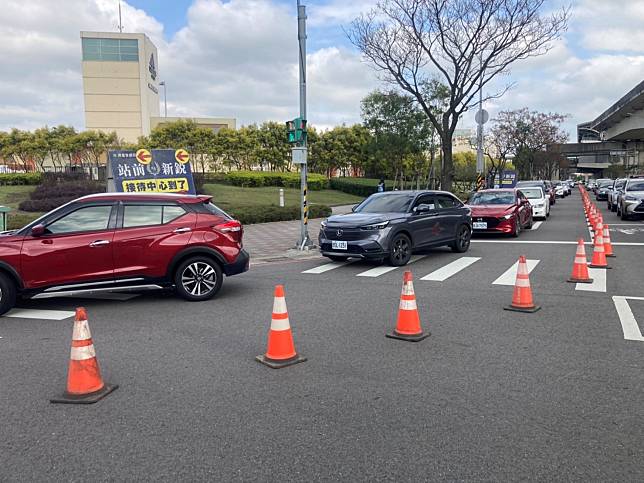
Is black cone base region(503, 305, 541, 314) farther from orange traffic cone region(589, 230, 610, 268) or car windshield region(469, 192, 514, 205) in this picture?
car windshield region(469, 192, 514, 205)

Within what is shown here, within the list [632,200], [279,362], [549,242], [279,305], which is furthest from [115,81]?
[279,362]

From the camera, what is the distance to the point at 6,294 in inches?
299

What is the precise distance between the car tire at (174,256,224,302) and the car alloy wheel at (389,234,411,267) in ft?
14.2

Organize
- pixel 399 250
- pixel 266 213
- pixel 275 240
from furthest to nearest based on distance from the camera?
pixel 266 213 < pixel 275 240 < pixel 399 250

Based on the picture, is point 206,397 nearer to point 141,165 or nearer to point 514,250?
point 514,250

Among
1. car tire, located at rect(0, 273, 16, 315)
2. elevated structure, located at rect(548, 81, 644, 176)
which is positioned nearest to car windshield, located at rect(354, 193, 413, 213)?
car tire, located at rect(0, 273, 16, 315)

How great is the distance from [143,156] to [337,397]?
1363cm

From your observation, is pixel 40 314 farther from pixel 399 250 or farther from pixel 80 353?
pixel 399 250

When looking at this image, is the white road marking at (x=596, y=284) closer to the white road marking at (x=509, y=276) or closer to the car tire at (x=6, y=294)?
the white road marking at (x=509, y=276)

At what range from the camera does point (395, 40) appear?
26.8m

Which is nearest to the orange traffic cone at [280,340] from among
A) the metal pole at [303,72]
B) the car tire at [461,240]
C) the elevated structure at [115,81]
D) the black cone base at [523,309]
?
the black cone base at [523,309]

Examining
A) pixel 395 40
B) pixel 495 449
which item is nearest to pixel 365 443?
pixel 495 449

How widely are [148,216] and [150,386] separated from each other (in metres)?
4.07

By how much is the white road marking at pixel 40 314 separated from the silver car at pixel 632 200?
2092 cm
